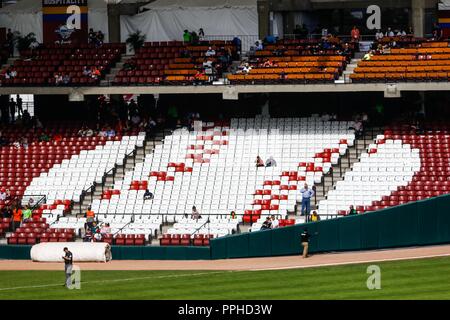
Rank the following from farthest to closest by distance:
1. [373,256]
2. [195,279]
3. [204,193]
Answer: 1. [204,193]
2. [373,256]
3. [195,279]

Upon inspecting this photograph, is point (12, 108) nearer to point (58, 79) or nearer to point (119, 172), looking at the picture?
point (58, 79)

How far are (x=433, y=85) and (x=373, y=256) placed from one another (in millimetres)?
9323

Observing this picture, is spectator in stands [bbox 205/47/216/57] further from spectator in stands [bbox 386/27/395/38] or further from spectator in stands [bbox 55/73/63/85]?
spectator in stands [bbox 386/27/395/38]

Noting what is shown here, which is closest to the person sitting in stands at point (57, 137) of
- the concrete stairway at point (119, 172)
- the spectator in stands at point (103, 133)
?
the spectator in stands at point (103, 133)

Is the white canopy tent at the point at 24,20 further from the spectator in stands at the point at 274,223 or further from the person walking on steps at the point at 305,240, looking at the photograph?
the person walking on steps at the point at 305,240

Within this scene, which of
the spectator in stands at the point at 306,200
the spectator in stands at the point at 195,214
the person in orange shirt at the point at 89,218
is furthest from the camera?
the spectator in stands at the point at 195,214

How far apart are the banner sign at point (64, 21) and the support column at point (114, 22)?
4.40 feet

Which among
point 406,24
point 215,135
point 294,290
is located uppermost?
point 406,24

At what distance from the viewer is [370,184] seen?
4428cm

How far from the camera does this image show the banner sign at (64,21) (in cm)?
5600

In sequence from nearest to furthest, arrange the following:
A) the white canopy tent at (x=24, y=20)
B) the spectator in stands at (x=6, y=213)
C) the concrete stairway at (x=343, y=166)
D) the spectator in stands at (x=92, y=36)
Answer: the concrete stairway at (x=343, y=166)
the spectator in stands at (x=6, y=213)
the spectator in stands at (x=92, y=36)
the white canopy tent at (x=24, y=20)

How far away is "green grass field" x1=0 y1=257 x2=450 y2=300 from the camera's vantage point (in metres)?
32.6
